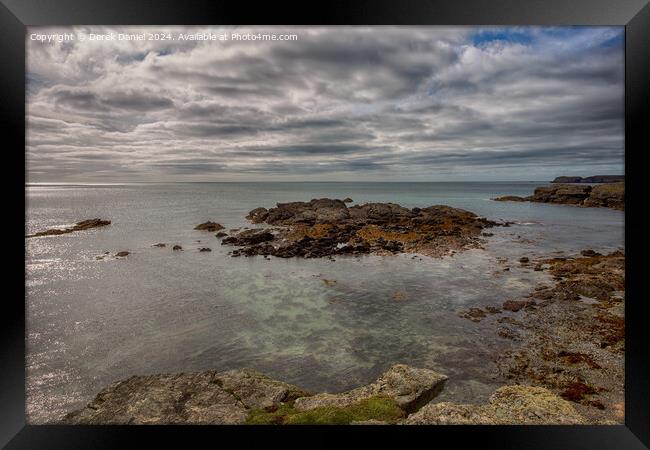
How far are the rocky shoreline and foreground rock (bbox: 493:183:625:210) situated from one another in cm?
5124

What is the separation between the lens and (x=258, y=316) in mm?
12172

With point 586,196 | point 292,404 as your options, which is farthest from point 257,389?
point 586,196

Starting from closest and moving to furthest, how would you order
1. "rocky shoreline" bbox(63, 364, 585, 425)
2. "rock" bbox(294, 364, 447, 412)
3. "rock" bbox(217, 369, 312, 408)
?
"rocky shoreline" bbox(63, 364, 585, 425), "rock" bbox(294, 364, 447, 412), "rock" bbox(217, 369, 312, 408)

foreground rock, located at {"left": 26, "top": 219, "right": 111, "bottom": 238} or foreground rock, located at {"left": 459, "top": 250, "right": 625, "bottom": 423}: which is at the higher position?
foreground rock, located at {"left": 26, "top": 219, "right": 111, "bottom": 238}

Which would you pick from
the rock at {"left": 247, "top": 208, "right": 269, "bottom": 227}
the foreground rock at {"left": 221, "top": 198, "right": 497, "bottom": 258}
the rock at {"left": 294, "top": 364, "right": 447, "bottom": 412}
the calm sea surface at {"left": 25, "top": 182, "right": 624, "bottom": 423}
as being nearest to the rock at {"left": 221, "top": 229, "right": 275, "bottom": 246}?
the foreground rock at {"left": 221, "top": 198, "right": 497, "bottom": 258}

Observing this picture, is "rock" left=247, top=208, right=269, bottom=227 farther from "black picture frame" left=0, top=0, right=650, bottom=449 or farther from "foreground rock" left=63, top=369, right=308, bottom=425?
"black picture frame" left=0, top=0, right=650, bottom=449

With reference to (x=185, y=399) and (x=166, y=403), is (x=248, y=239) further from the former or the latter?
(x=166, y=403)

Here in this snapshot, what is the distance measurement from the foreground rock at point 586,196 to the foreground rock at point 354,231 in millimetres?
25829

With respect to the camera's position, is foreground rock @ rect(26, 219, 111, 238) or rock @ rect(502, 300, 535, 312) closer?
rock @ rect(502, 300, 535, 312)

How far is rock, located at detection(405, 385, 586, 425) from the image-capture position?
542 cm

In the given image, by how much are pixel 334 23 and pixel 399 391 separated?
701 centimetres

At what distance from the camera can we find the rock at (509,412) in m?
5.42

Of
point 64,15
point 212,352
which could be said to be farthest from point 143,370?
point 64,15

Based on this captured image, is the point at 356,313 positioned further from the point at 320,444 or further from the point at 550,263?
the point at 550,263
